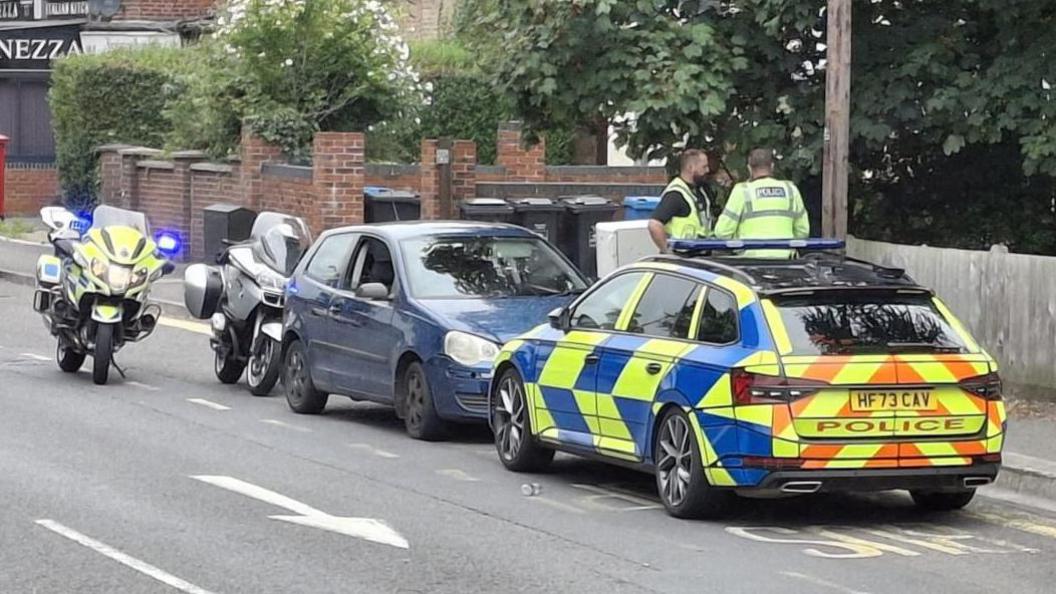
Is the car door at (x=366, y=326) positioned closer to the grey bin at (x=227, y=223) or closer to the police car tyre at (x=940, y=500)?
the police car tyre at (x=940, y=500)

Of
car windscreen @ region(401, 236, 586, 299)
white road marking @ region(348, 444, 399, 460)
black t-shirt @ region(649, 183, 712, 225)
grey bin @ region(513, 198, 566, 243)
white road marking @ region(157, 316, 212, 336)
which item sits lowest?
white road marking @ region(348, 444, 399, 460)

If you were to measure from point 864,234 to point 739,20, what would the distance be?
2630mm

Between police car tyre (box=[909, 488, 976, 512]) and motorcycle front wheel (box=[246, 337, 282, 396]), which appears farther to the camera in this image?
motorcycle front wheel (box=[246, 337, 282, 396])

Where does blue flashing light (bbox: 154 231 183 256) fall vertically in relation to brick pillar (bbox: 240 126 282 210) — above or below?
below

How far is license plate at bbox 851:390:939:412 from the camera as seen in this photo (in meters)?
10.3

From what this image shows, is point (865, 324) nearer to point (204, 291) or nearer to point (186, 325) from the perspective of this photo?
point (204, 291)

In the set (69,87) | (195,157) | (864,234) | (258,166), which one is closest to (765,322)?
(864,234)

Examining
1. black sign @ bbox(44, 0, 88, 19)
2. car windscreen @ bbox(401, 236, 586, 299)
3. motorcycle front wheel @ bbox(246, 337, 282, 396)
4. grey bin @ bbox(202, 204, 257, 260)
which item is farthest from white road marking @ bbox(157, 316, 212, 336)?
black sign @ bbox(44, 0, 88, 19)

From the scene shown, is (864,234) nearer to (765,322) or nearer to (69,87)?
(765,322)

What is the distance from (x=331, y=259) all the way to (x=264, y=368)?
1.55 meters

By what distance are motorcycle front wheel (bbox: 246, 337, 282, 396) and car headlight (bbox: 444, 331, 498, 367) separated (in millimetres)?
3251

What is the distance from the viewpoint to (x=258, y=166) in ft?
92.3

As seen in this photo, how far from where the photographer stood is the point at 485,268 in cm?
1493

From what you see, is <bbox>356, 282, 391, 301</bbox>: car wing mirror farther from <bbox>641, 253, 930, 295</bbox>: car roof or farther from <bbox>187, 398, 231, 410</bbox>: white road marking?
<bbox>641, 253, 930, 295</bbox>: car roof
